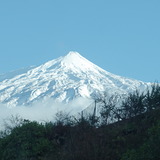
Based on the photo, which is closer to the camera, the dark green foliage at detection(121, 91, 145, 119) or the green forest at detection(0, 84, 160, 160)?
the green forest at detection(0, 84, 160, 160)

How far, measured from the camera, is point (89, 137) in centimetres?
1814

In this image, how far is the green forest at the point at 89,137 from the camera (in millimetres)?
17297

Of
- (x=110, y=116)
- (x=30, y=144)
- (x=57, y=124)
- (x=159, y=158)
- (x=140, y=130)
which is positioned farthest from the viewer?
(x=110, y=116)

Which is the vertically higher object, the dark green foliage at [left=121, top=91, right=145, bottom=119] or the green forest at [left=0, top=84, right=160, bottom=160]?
the dark green foliage at [left=121, top=91, right=145, bottom=119]

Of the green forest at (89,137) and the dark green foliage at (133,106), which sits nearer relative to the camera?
the green forest at (89,137)

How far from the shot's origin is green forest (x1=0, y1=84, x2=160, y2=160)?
56.7ft

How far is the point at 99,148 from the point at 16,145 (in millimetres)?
4722

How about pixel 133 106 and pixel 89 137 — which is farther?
pixel 133 106

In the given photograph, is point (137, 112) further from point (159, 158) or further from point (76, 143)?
point (159, 158)

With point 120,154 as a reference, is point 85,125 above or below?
above

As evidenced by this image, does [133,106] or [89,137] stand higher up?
[133,106]

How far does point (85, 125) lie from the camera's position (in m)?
20.4

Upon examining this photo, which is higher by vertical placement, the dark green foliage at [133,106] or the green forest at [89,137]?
the dark green foliage at [133,106]

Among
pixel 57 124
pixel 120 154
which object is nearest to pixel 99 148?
pixel 120 154
